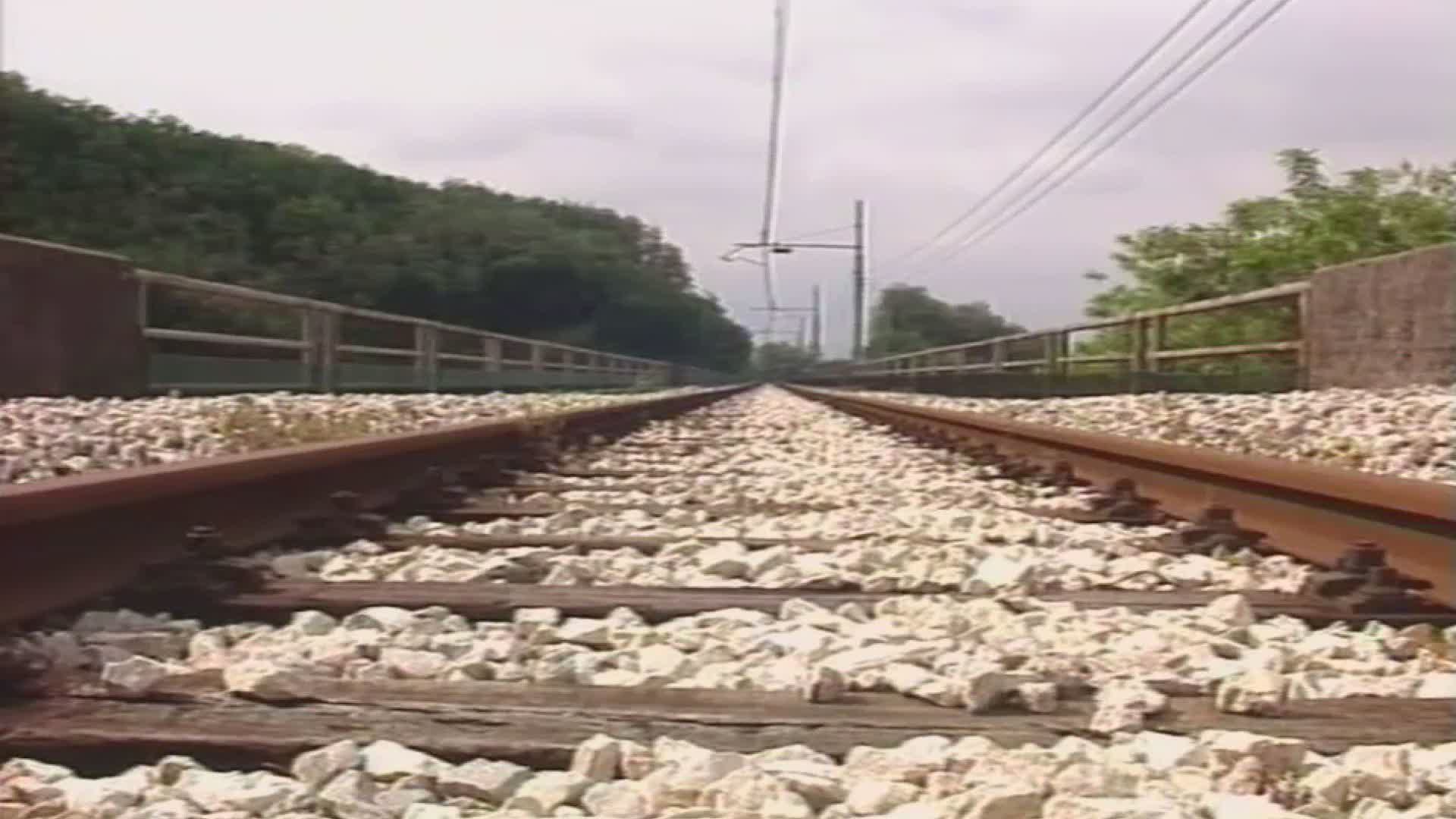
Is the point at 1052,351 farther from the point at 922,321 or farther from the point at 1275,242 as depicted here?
the point at 922,321

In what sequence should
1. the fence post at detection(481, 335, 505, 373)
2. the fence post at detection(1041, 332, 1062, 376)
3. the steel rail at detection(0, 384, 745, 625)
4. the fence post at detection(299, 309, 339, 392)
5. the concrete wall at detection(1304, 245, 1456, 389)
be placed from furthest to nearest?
the fence post at detection(481, 335, 505, 373) < the fence post at detection(1041, 332, 1062, 376) < the fence post at detection(299, 309, 339, 392) < the concrete wall at detection(1304, 245, 1456, 389) < the steel rail at detection(0, 384, 745, 625)

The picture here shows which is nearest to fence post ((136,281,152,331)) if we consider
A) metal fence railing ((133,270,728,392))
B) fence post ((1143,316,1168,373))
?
metal fence railing ((133,270,728,392))

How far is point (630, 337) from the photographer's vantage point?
8681 centimetres

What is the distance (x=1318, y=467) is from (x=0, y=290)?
21.6 feet

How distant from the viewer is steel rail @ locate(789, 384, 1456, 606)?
3.46 meters

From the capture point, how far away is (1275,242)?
2809 cm

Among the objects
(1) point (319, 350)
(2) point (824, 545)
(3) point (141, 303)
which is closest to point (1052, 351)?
(1) point (319, 350)

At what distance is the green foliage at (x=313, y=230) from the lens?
47906mm

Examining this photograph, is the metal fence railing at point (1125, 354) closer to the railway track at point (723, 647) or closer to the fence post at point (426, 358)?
the fence post at point (426, 358)

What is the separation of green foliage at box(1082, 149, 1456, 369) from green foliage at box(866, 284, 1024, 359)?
5549 cm

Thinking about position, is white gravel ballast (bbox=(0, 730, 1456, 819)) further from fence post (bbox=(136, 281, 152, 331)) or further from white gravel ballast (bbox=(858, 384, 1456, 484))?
fence post (bbox=(136, 281, 152, 331))

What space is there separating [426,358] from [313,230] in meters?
43.6

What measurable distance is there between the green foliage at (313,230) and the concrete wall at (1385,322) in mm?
38308

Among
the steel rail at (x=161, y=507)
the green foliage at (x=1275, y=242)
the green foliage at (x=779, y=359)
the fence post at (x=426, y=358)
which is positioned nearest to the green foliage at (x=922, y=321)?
the green foliage at (x=779, y=359)
